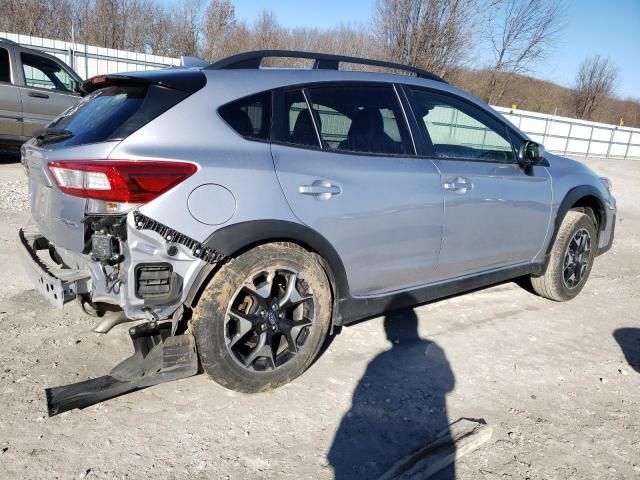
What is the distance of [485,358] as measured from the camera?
12.0ft

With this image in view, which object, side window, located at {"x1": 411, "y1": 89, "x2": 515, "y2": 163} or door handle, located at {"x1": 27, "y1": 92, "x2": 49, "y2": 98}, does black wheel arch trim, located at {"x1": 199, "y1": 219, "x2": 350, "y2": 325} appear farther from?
door handle, located at {"x1": 27, "y1": 92, "x2": 49, "y2": 98}

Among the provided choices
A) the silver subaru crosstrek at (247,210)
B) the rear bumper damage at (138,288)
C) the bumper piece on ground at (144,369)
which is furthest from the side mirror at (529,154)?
the bumper piece on ground at (144,369)

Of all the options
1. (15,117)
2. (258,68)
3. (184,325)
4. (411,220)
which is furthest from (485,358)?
(15,117)

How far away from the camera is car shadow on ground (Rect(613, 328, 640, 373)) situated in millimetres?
3811

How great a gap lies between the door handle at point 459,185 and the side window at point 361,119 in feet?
1.09

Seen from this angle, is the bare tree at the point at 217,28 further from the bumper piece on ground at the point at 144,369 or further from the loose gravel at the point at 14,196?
the bumper piece on ground at the point at 144,369

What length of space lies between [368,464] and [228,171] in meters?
1.55

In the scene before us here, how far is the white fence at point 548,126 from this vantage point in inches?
664

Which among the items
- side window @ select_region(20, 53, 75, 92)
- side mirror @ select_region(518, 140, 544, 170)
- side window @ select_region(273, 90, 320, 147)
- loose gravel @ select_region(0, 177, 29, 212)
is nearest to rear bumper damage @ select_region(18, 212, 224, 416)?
side window @ select_region(273, 90, 320, 147)

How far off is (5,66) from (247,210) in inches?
337

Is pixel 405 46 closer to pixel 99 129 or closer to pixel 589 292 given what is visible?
pixel 589 292

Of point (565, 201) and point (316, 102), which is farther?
point (565, 201)

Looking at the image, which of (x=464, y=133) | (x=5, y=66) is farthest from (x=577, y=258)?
(x=5, y=66)

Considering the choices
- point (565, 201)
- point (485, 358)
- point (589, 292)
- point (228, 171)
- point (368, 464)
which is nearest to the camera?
point (368, 464)
